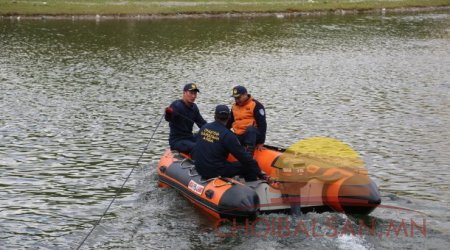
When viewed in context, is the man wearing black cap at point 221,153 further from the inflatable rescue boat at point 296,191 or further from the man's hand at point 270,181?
the inflatable rescue boat at point 296,191

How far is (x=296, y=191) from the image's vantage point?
1711cm

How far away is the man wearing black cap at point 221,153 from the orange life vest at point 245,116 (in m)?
2.21

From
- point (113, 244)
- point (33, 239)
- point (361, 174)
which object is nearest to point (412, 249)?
point (361, 174)

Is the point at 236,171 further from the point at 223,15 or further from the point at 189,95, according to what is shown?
the point at 223,15

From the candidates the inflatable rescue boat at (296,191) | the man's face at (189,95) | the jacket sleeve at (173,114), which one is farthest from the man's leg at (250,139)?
the jacket sleeve at (173,114)

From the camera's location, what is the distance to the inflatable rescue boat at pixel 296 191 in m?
16.6

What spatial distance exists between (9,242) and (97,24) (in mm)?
50502

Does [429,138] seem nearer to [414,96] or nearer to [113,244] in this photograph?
[414,96]

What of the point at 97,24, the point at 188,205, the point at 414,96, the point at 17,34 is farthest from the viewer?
the point at 97,24

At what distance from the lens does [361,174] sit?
668 inches

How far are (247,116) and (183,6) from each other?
57885mm

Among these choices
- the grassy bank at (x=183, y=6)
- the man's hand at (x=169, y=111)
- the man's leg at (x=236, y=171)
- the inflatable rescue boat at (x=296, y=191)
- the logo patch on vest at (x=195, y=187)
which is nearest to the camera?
the inflatable rescue boat at (x=296, y=191)

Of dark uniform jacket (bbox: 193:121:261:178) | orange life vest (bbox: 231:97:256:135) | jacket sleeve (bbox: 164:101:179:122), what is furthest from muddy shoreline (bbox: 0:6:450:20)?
dark uniform jacket (bbox: 193:121:261:178)

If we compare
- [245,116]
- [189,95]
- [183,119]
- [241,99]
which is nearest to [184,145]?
[183,119]
